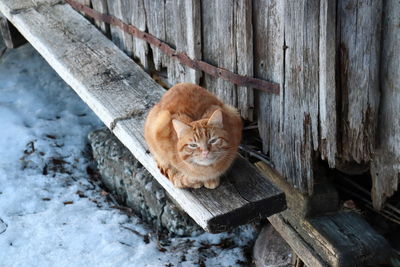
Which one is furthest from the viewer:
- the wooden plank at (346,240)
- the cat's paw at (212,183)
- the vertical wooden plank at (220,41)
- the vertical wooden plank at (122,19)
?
the vertical wooden plank at (122,19)

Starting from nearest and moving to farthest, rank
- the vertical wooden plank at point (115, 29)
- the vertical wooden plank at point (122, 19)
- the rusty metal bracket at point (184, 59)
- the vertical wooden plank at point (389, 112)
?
the vertical wooden plank at point (389, 112)
the rusty metal bracket at point (184, 59)
the vertical wooden plank at point (122, 19)
the vertical wooden plank at point (115, 29)

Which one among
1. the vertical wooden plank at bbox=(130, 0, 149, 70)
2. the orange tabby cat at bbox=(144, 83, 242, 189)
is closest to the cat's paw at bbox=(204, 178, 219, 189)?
the orange tabby cat at bbox=(144, 83, 242, 189)

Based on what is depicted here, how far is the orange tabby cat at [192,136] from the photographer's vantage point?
8.44 feet

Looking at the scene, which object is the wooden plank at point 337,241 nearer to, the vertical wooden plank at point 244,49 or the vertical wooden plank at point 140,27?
the vertical wooden plank at point 244,49

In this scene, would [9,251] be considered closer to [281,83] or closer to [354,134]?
[281,83]

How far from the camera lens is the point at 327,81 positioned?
2.64 m

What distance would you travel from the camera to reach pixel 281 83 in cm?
294

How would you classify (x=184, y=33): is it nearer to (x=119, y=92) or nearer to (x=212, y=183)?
(x=119, y=92)

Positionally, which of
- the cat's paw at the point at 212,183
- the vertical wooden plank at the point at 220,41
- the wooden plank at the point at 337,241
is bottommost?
the wooden plank at the point at 337,241

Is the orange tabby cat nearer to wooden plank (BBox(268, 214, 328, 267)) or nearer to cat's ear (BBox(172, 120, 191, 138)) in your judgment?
cat's ear (BBox(172, 120, 191, 138))

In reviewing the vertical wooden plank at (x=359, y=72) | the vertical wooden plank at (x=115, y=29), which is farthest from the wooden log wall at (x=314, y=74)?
the vertical wooden plank at (x=115, y=29)

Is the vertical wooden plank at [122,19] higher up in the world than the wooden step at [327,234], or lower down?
higher up

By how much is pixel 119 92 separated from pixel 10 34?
2.31 m

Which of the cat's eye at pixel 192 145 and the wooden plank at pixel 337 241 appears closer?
the cat's eye at pixel 192 145
